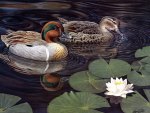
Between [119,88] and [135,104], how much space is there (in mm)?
87

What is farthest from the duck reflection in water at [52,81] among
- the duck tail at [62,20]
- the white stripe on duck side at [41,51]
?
the duck tail at [62,20]

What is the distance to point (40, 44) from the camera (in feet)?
5.34

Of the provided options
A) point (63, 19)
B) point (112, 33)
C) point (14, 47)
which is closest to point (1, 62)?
point (14, 47)

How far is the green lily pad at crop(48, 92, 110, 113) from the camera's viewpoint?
4.14ft

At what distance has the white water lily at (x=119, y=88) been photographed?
1.35 meters

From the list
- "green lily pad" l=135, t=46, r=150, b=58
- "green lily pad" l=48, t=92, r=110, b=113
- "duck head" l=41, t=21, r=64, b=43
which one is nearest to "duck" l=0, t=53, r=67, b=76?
"duck head" l=41, t=21, r=64, b=43

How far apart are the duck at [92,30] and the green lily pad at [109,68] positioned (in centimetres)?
30

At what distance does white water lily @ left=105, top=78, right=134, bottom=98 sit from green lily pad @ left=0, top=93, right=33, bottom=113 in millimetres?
326

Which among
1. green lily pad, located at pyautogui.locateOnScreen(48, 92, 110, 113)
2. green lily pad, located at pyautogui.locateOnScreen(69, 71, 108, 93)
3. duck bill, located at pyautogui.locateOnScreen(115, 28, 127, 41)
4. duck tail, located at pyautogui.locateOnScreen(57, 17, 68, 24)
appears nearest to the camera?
green lily pad, located at pyautogui.locateOnScreen(48, 92, 110, 113)

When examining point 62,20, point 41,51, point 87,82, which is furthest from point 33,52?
point 62,20

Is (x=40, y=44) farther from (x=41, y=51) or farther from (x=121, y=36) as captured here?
(x=121, y=36)

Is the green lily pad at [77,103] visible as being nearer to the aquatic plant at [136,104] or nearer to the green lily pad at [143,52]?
the aquatic plant at [136,104]

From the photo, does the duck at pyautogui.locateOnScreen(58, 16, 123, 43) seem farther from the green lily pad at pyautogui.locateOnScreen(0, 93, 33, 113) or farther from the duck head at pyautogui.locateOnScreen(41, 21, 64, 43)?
the green lily pad at pyautogui.locateOnScreen(0, 93, 33, 113)

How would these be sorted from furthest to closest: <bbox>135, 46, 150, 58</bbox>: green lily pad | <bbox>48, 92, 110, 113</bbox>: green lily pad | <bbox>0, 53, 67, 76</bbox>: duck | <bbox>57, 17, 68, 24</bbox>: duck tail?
1. <bbox>57, 17, 68, 24</bbox>: duck tail
2. <bbox>135, 46, 150, 58</bbox>: green lily pad
3. <bbox>0, 53, 67, 76</bbox>: duck
4. <bbox>48, 92, 110, 113</bbox>: green lily pad
